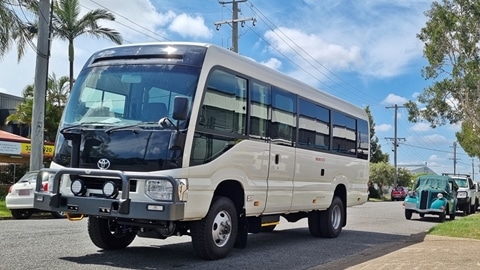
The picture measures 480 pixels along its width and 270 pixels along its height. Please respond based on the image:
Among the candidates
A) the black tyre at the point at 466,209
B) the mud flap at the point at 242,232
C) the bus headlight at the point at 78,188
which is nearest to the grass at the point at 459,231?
the mud flap at the point at 242,232

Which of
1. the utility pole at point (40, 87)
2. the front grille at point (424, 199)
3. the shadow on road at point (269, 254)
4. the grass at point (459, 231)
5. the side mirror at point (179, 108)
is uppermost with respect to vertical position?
the utility pole at point (40, 87)

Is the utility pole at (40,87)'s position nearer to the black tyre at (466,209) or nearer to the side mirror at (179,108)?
the side mirror at (179,108)

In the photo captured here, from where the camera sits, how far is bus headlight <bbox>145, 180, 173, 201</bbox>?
24.7 ft

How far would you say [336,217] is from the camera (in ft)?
44.6

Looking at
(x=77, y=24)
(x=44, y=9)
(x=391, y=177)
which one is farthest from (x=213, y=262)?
(x=391, y=177)

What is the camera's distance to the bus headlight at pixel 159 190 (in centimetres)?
752

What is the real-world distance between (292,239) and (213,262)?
448 centimetres

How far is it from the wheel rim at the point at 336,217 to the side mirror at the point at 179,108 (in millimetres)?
6784

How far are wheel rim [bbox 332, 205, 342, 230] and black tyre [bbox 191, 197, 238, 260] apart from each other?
4889mm

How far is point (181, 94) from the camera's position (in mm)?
8023

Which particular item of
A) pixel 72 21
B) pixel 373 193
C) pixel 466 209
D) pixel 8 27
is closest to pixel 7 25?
pixel 8 27

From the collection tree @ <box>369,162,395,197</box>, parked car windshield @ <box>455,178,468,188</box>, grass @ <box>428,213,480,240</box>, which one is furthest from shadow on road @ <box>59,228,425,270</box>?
tree @ <box>369,162,395,197</box>

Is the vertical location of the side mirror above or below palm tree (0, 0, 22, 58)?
below

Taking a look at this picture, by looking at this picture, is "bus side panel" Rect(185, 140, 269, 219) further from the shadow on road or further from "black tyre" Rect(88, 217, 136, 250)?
"black tyre" Rect(88, 217, 136, 250)
